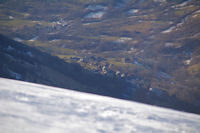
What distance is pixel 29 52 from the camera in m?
117

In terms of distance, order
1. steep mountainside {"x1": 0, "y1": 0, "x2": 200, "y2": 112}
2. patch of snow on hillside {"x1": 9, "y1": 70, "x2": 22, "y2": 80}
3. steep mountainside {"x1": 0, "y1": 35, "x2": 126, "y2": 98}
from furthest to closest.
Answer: steep mountainside {"x1": 0, "y1": 0, "x2": 200, "y2": 112}, steep mountainside {"x1": 0, "y1": 35, "x2": 126, "y2": 98}, patch of snow on hillside {"x1": 9, "y1": 70, "x2": 22, "y2": 80}

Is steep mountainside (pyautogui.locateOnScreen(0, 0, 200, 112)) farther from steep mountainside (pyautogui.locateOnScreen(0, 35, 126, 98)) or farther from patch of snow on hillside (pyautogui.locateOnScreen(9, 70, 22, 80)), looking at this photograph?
patch of snow on hillside (pyautogui.locateOnScreen(9, 70, 22, 80))

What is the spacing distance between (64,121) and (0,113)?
6662 millimetres

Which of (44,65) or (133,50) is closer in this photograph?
(44,65)

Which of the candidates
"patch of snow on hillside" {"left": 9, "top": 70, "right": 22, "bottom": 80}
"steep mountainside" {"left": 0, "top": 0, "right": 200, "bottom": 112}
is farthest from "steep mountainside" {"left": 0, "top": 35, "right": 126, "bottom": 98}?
"steep mountainside" {"left": 0, "top": 0, "right": 200, "bottom": 112}

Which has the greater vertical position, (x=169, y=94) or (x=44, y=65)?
(x=44, y=65)

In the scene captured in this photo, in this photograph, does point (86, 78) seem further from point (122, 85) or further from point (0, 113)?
Answer: point (0, 113)

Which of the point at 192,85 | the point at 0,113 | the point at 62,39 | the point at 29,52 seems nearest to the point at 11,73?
the point at 29,52

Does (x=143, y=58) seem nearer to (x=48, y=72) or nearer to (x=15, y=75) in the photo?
(x=48, y=72)

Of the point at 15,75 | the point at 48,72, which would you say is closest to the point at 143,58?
the point at 48,72

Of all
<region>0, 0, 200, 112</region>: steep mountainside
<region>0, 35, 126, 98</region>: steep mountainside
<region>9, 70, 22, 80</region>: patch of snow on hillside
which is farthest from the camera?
<region>0, 0, 200, 112</region>: steep mountainside

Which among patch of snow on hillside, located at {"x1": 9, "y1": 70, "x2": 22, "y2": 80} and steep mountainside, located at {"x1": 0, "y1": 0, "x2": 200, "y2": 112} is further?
steep mountainside, located at {"x1": 0, "y1": 0, "x2": 200, "y2": 112}

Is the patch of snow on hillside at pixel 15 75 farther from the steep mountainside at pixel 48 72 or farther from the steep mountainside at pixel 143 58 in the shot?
the steep mountainside at pixel 143 58

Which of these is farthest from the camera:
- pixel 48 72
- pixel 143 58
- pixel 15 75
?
pixel 143 58
